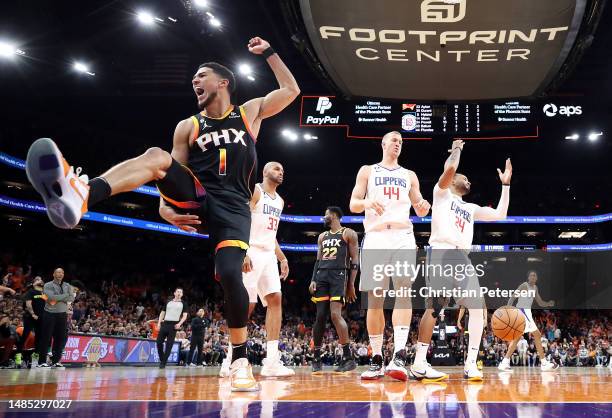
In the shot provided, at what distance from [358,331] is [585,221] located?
13.1m

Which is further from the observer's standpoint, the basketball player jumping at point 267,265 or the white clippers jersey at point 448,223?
the basketball player jumping at point 267,265

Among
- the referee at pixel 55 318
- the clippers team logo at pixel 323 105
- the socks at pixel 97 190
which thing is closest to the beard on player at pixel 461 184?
the socks at pixel 97 190

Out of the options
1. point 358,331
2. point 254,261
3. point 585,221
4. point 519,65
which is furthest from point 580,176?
point 254,261

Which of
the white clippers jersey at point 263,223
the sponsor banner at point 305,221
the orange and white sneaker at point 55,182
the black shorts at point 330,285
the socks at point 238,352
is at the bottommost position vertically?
the socks at point 238,352

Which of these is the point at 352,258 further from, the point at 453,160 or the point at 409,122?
the point at 409,122

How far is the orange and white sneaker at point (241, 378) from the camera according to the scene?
332 centimetres

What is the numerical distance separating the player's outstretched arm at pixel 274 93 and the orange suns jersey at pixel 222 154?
0.21m

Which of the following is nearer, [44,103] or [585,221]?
[44,103]

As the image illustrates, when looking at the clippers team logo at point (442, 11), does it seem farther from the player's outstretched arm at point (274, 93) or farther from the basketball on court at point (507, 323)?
the player's outstretched arm at point (274, 93)

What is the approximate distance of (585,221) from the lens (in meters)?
27.8

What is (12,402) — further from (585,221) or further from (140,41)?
(585,221)

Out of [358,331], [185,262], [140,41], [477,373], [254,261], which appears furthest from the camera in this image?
[185,262]

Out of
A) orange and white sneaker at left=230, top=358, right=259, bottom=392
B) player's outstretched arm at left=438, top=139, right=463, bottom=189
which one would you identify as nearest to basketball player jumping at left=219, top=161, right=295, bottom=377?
player's outstretched arm at left=438, top=139, right=463, bottom=189

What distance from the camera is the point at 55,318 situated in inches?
367
